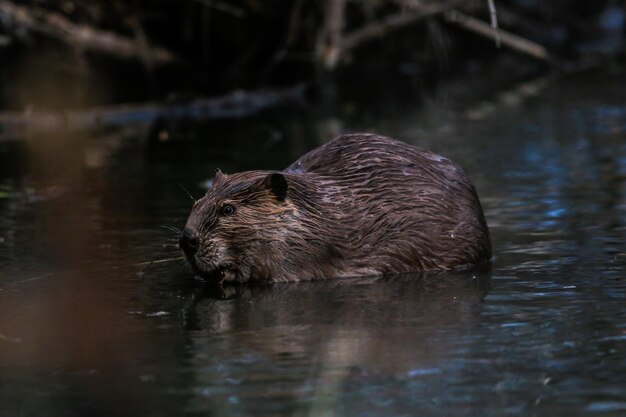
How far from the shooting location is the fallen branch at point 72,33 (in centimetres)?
1371

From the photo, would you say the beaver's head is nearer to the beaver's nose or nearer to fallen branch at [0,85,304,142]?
the beaver's nose

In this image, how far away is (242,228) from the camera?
609 cm

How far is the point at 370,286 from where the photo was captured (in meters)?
5.98

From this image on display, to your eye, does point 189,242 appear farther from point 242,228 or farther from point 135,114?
point 135,114

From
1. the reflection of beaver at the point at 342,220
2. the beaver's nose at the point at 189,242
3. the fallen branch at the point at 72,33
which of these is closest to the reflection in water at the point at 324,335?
the reflection of beaver at the point at 342,220

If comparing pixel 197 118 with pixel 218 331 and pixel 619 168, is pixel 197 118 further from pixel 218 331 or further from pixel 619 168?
pixel 218 331

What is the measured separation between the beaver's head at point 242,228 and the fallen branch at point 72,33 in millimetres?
8060

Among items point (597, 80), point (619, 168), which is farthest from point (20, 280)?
point (597, 80)

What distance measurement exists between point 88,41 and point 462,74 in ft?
21.8

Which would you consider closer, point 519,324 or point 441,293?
point 519,324

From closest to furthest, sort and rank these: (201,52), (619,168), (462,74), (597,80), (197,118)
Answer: (619,168) → (197,118) → (201,52) → (597,80) → (462,74)

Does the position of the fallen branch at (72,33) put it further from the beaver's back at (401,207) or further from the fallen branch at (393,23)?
the beaver's back at (401,207)

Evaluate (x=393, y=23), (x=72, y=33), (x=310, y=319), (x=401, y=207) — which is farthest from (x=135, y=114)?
(x=310, y=319)

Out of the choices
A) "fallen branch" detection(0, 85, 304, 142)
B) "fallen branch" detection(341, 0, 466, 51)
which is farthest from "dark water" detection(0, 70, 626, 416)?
"fallen branch" detection(341, 0, 466, 51)
